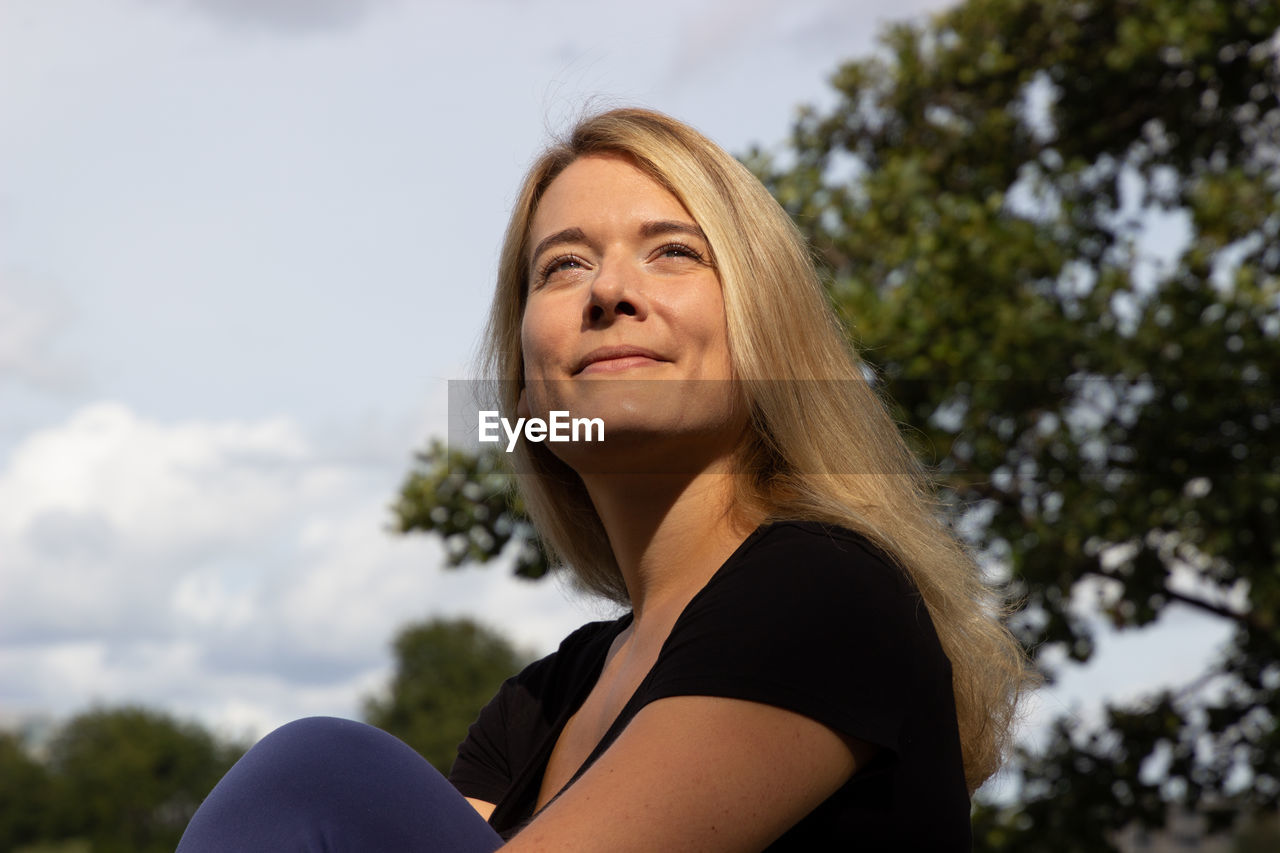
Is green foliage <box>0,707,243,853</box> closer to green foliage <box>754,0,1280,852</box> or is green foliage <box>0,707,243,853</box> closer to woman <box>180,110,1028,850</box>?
green foliage <box>754,0,1280,852</box>

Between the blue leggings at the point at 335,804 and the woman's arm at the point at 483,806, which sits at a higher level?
the woman's arm at the point at 483,806

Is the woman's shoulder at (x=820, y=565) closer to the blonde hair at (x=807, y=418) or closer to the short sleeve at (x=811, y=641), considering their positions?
the short sleeve at (x=811, y=641)

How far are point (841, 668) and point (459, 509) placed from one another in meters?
5.72

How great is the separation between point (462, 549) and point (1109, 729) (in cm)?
351

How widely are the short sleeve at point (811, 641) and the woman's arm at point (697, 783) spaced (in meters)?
0.03

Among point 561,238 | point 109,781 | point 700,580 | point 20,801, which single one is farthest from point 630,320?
point 20,801

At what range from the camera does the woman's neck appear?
234cm

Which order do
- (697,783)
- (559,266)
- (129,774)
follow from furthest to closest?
(129,774), (559,266), (697,783)

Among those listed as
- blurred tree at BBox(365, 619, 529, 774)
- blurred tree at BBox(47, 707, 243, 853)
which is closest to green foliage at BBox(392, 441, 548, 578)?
blurred tree at BBox(365, 619, 529, 774)

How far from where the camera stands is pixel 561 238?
2.51m

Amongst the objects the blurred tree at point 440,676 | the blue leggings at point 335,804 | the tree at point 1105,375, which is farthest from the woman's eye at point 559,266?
the blurred tree at point 440,676

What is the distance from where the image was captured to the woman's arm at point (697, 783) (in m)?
1.68

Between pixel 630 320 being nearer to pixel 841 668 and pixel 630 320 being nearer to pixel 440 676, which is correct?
pixel 841 668

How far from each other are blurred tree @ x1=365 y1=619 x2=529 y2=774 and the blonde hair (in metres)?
63.2
